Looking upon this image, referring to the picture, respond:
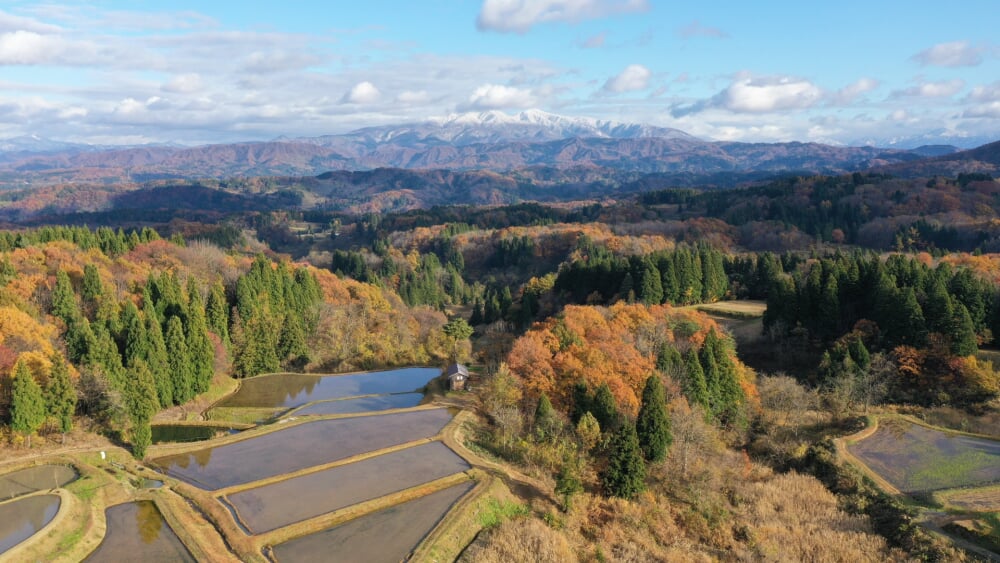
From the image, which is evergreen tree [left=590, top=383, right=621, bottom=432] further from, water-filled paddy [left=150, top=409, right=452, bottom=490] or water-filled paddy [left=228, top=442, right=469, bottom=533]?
water-filled paddy [left=150, top=409, right=452, bottom=490]

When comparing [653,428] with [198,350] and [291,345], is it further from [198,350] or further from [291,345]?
[291,345]

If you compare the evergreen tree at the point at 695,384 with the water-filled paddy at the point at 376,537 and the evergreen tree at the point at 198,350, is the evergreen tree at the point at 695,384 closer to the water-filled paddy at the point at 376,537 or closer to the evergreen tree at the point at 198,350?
the water-filled paddy at the point at 376,537

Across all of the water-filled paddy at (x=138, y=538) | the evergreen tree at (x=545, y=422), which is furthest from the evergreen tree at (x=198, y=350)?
the evergreen tree at (x=545, y=422)

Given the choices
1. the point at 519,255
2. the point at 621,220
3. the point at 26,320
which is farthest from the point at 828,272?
the point at 621,220

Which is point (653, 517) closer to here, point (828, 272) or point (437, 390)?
point (437, 390)

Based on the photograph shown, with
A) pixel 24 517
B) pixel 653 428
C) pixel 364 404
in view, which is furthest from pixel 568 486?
pixel 24 517
